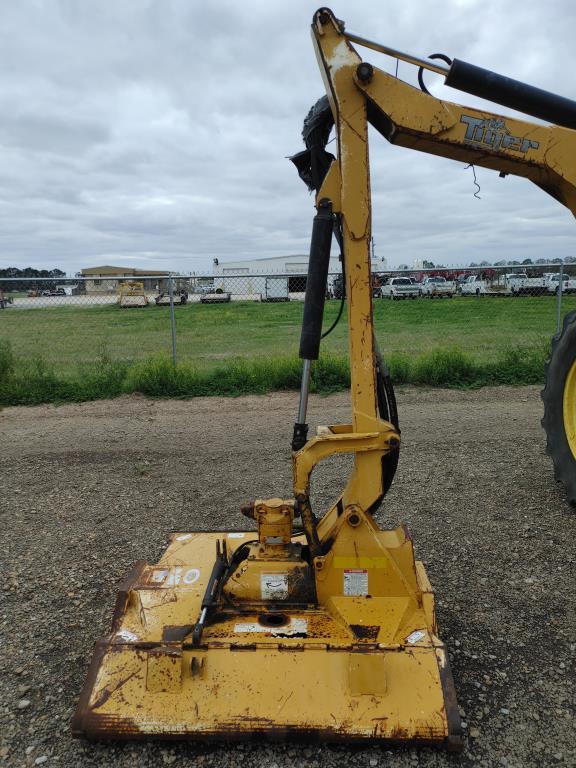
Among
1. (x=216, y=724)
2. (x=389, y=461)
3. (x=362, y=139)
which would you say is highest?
(x=362, y=139)

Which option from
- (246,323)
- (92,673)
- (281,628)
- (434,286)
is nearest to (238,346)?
(246,323)

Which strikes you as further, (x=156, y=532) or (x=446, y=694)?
(x=156, y=532)

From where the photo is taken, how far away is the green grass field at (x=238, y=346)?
929 cm

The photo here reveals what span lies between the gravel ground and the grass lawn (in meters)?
3.33

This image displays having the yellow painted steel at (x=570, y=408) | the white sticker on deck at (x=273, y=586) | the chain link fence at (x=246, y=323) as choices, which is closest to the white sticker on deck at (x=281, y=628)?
the white sticker on deck at (x=273, y=586)

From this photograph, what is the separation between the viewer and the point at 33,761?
256cm

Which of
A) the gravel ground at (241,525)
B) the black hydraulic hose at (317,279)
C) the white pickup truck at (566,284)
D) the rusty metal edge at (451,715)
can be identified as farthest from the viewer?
the white pickup truck at (566,284)

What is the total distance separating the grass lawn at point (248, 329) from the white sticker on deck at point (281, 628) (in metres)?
7.90

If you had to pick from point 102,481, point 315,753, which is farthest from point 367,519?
point 102,481

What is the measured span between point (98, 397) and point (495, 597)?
6.86 m

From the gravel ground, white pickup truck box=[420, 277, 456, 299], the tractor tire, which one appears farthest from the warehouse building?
white pickup truck box=[420, 277, 456, 299]

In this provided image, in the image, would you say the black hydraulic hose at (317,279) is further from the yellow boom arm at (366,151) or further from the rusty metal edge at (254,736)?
the rusty metal edge at (254,736)

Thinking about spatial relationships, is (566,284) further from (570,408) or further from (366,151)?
(366,151)

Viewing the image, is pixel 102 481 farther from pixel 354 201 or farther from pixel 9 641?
pixel 354 201
